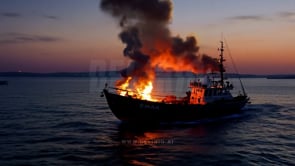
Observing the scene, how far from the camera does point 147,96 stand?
140 ft

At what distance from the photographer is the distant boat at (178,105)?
39.2m

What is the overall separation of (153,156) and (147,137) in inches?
303

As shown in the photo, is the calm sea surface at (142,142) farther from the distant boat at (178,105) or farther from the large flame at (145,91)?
the large flame at (145,91)

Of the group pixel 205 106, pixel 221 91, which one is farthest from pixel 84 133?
pixel 221 91

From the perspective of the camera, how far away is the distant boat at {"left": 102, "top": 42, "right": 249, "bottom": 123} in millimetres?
39225

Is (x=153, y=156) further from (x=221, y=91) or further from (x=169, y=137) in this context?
(x=221, y=91)

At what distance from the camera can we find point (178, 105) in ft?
133

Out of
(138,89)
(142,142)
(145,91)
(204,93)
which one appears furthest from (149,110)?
(204,93)

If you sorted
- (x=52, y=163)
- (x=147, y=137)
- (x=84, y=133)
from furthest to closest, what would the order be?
(x=84, y=133) < (x=147, y=137) < (x=52, y=163)

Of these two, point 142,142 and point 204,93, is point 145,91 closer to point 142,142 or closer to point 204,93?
point 204,93

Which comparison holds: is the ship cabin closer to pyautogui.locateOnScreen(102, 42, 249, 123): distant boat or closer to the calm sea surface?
pyautogui.locateOnScreen(102, 42, 249, 123): distant boat

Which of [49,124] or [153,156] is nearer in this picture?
[153,156]

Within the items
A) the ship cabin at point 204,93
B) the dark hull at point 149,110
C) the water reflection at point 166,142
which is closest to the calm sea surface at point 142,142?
the water reflection at point 166,142

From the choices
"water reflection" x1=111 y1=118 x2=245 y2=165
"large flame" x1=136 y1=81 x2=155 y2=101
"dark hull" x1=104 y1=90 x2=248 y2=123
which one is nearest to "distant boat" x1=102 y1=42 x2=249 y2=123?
"dark hull" x1=104 y1=90 x2=248 y2=123
